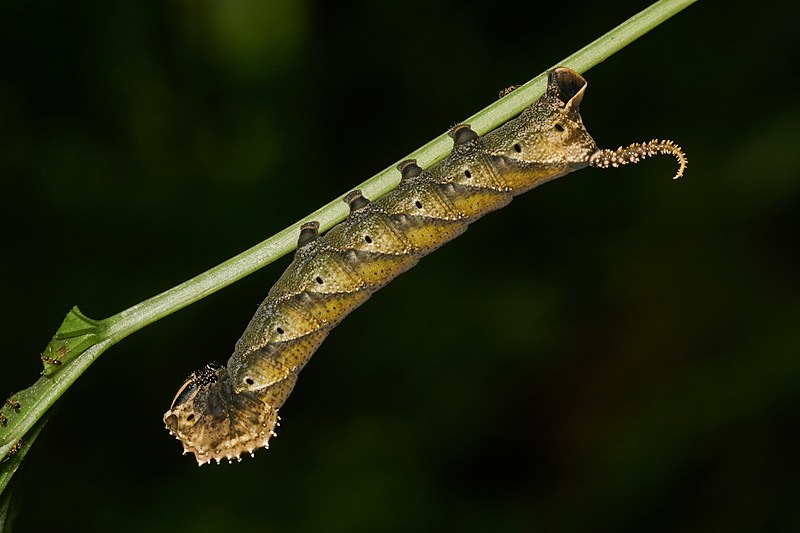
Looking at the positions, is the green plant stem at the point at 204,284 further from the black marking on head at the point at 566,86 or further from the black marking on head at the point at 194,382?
the black marking on head at the point at 194,382

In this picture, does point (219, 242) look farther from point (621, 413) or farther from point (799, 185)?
point (799, 185)

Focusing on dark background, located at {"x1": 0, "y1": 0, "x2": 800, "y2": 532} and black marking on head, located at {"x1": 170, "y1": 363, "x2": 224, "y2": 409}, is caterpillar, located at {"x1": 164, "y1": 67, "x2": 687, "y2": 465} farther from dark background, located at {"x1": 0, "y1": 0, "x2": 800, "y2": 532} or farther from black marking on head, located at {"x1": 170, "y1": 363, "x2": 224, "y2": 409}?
dark background, located at {"x1": 0, "y1": 0, "x2": 800, "y2": 532}

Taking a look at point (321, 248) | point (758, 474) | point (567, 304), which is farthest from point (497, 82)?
point (758, 474)

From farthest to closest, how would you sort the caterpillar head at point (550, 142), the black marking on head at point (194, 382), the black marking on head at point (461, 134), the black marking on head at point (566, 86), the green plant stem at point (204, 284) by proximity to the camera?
the black marking on head at point (194, 382)
the caterpillar head at point (550, 142)
the black marking on head at point (461, 134)
the black marking on head at point (566, 86)
the green plant stem at point (204, 284)

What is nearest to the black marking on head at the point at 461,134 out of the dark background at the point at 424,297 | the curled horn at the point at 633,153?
the curled horn at the point at 633,153

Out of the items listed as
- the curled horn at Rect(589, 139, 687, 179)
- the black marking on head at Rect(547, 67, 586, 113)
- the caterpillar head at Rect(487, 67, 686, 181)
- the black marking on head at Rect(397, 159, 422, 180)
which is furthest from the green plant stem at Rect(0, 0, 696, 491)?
the caterpillar head at Rect(487, 67, 686, 181)

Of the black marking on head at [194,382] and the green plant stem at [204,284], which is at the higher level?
the black marking on head at [194,382]
